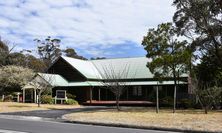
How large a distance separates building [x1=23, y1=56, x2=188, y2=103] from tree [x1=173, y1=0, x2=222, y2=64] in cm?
1143

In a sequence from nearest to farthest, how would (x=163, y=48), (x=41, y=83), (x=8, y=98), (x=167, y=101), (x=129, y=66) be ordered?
(x=163, y=48), (x=41, y=83), (x=167, y=101), (x=8, y=98), (x=129, y=66)

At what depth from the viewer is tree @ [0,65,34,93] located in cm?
5156

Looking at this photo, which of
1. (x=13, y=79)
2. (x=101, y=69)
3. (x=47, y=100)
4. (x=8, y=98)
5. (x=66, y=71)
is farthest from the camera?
(x=101, y=69)

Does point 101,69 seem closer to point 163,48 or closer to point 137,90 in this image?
point 137,90

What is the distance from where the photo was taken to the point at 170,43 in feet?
115

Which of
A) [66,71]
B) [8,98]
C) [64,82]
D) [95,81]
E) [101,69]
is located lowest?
[8,98]

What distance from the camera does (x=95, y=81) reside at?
174 ft

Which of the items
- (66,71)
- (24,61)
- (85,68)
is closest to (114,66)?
(85,68)

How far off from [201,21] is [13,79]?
86.3ft

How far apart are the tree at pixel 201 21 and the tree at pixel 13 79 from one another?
2249 centimetres

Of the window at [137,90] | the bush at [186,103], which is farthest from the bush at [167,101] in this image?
the window at [137,90]

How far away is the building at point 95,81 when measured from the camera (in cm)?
4932

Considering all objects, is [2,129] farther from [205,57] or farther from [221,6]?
[205,57]

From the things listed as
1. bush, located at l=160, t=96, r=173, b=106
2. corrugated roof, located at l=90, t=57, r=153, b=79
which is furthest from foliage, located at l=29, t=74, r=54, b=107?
bush, located at l=160, t=96, r=173, b=106
